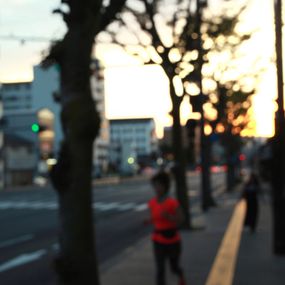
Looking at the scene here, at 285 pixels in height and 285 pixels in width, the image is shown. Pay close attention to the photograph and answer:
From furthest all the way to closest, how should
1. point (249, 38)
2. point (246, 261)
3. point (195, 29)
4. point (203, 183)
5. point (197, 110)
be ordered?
1. point (203, 183)
2. point (249, 38)
3. point (197, 110)
4. point (195, 29)
5. point (246, 261)

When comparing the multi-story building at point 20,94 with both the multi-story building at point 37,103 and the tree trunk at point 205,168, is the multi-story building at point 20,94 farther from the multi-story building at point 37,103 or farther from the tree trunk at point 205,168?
the tree trunk at point 205,168

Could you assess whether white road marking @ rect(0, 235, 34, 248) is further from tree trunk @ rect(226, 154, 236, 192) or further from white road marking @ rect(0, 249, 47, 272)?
tree trunk @ rect(226, 154, 236, 192)

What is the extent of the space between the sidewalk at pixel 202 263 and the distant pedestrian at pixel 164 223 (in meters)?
1.85

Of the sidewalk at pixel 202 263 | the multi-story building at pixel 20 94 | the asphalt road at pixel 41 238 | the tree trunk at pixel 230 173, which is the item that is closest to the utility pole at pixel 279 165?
the sidewalk at pixel 202 263

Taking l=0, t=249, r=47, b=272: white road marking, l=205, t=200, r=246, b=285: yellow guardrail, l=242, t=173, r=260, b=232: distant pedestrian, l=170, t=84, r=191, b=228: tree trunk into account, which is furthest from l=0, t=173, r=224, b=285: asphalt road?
l=242, t=173, r=260, b=232: distant pedestrian

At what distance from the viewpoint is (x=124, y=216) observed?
2794 cm

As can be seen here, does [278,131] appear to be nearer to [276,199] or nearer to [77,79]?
[276,199]

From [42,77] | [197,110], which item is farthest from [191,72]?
[42,77]

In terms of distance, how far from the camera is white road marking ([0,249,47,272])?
1345 centimetres

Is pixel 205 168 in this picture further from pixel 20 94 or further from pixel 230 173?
pixel 230 173

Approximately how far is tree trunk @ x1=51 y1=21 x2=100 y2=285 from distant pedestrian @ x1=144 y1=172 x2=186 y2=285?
2.11 m

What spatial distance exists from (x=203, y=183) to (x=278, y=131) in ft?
55.6

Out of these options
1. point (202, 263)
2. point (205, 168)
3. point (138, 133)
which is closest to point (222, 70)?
point (205, 168)

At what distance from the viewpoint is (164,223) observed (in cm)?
792
